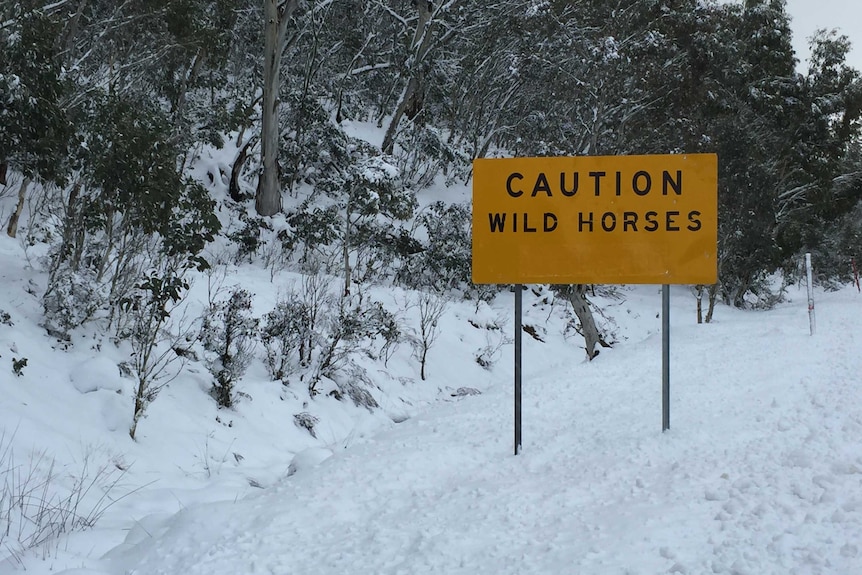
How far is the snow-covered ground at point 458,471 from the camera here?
2879mm

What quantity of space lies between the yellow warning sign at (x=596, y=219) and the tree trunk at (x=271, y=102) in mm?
14088

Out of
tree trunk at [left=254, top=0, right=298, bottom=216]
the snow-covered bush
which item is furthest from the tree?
tree trunk at [left=254, top=0, right=298, bottom=216]

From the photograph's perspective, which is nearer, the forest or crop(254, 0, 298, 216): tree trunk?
the forest

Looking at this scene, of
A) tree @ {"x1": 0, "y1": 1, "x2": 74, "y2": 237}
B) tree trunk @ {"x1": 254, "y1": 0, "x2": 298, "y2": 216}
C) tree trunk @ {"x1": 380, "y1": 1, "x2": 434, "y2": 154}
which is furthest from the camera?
tree trunk @ {"x1": 380, "y1": 1, "x2": 434, "y2": 154}

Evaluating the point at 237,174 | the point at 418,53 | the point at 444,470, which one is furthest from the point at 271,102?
the point at 444,470

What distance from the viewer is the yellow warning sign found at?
4434 mm

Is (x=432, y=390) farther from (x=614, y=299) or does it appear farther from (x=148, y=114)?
(x=614, y=299)

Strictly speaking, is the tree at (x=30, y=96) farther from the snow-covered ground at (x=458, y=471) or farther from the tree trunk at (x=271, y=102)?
the tree trunk at (x=271, y=102)

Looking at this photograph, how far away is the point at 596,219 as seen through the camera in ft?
14.7

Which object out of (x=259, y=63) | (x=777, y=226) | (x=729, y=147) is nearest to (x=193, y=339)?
(x=259, y=63)

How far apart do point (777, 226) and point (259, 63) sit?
20128mm

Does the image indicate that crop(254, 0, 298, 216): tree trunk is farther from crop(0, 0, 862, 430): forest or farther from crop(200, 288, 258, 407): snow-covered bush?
crop(200, 288, 258, 407): snow-covered bush

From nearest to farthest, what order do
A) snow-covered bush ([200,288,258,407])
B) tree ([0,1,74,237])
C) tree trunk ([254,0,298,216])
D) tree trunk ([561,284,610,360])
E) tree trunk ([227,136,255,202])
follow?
tree ([0,1,74,237]) → snow-covered bush ([200,288,258,407]) → tree trunk ([561,284,610,360]) → tree trunk ([254,0,298,216]) → tree trunk ([227,136,255,202])

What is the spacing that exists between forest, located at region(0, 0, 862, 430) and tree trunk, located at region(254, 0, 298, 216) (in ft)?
0.23
